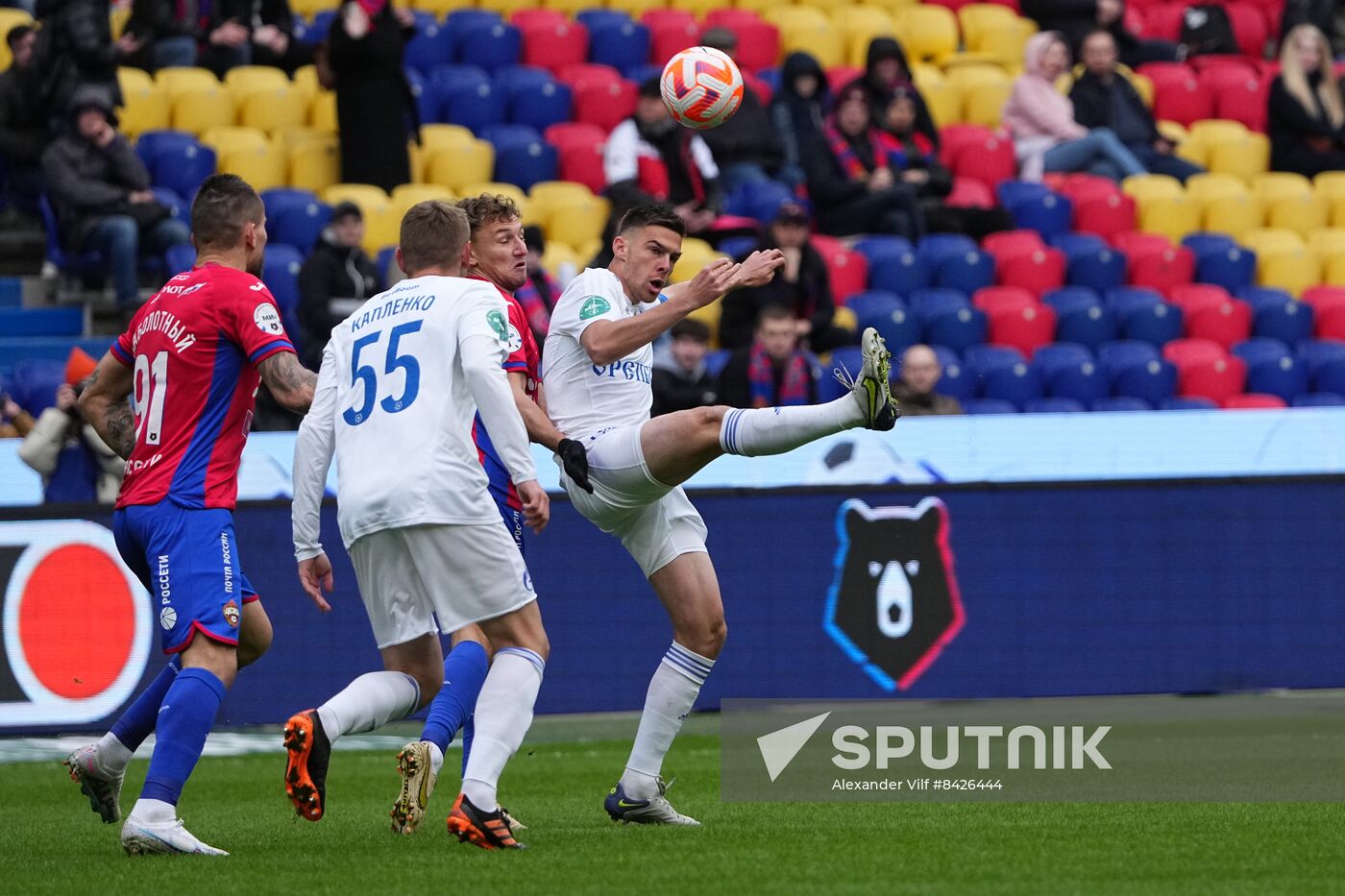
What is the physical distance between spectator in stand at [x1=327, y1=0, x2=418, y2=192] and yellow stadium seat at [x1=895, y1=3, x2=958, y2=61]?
5.23 m

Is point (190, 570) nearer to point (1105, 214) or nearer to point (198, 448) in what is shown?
point (198, 448)

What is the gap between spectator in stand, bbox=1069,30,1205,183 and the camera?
57.3ft

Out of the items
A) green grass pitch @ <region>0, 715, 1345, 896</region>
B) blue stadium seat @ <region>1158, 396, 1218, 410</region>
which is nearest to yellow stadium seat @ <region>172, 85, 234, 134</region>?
blue stadium seat @ <region>1158, 396, 1218, 410</region>

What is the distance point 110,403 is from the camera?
7.34 metres

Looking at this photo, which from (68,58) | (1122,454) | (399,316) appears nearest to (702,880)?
(399,316)

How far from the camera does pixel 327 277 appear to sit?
13234mm

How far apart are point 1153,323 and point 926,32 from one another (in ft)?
14.4

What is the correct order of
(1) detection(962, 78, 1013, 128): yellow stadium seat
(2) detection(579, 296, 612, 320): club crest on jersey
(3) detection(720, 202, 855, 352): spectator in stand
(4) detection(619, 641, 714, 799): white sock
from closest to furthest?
(4) detection(619, 641, 714, 799): white sock
(2) detection(579, 296, 612, 320): club crest on jersey
(3) detection(720, 202, 855, 352): spectator in stand
(1) detection(962, 78, 1013, 128): yellow stadium seat

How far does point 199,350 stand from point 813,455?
594 cm

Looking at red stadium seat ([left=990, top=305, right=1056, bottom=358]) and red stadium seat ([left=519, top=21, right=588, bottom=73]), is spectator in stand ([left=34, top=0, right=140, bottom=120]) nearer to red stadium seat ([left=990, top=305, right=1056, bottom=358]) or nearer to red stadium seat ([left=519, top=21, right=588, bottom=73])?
red stadium seat ([left=519, top=21, right=588, bottom=73])

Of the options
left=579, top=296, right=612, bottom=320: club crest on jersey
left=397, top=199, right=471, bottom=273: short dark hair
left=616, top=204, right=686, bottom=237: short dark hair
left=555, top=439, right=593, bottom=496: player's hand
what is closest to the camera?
left=397, top=199, right=471, bottom=273: short dark hair

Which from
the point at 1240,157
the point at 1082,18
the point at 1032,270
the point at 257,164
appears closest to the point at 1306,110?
the point at 1240,157

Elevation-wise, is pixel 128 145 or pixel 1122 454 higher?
pixel 128 145

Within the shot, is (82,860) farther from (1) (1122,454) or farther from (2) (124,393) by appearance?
(1) (1122,454)
